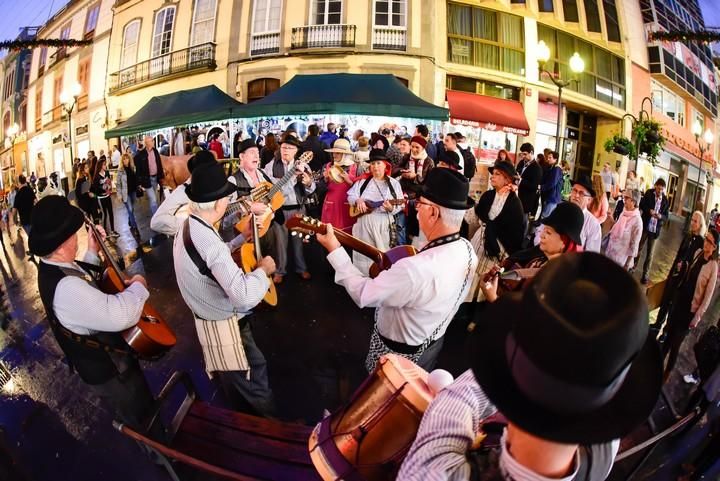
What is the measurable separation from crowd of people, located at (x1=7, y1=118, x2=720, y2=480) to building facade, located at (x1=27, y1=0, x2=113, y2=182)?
0.41 meters

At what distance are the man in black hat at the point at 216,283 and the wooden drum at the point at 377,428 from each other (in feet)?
4.13

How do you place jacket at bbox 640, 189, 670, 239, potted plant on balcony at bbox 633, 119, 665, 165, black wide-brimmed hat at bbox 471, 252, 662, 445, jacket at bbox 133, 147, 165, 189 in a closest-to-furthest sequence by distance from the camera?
black wide-brimmed hat at bbox 471, 252, 662, 445, potted plant on balcony at bbox 633, 119, 665, 165, jacket at bbox 640, 189, 670, 239, jacket at bbox 133, 147, 165, 189

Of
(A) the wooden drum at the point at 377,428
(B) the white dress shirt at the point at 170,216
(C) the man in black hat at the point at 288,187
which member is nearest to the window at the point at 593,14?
(C) the man in black hat at the point at 288,187

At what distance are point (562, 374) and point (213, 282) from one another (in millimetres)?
2292

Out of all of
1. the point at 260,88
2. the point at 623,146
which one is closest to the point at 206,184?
the point at 260,88

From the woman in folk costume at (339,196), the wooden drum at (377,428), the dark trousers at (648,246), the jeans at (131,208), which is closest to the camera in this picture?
the wooden drum at (377,428)

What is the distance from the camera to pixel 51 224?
204cm

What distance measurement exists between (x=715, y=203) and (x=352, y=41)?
14.7ft

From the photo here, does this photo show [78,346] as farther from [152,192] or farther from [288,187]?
[152,192]

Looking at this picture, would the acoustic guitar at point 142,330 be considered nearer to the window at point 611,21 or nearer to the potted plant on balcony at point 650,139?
the potted plant on balcony at point 650,139

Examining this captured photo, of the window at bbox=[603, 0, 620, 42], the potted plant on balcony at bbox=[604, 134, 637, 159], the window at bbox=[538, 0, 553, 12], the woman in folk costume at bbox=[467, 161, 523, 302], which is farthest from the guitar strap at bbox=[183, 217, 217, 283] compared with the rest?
the window at bbox=[603, 0, 620, 42]

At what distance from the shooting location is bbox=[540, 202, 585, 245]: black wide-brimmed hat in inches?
105

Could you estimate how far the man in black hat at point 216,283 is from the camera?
2.31 metres

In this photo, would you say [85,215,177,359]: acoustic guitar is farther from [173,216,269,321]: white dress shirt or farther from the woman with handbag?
the woman with handbag
